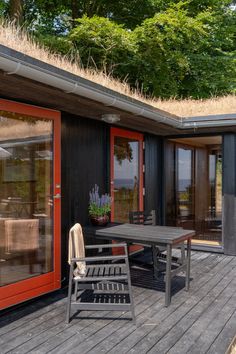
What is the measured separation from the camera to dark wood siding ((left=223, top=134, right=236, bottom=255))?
19.7 ft

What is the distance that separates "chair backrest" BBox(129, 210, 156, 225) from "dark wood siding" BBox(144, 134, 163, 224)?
919mm

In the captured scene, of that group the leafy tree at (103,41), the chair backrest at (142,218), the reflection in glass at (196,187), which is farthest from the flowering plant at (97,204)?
the leafy tree at (103,41)

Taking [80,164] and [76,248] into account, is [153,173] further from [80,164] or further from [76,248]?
[76,248]

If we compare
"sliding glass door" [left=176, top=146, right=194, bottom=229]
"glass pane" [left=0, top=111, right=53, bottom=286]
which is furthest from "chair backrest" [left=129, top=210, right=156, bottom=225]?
"sliding glass door" [left=176, top=146, right=194, bottom=229]

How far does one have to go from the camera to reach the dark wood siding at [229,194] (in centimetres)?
601

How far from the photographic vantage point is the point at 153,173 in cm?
675

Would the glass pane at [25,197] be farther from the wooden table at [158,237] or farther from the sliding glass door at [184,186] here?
the sliding glass door at [184,186]

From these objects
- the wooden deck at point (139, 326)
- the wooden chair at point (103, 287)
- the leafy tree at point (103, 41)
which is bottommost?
the wooden deck at point (139, 326)

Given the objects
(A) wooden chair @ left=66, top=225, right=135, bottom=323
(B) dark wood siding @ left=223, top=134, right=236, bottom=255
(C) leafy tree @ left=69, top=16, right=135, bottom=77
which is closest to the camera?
(A) wooden chair @ left=66, top=225, right=135, bottom=323

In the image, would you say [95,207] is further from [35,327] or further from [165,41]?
[165,41]

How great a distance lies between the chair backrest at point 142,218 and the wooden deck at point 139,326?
4.33ft

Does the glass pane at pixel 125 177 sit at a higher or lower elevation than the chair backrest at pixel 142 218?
higher

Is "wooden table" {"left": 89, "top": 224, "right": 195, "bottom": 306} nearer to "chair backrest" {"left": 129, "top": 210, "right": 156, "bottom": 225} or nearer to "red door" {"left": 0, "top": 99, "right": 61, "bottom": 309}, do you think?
"red door" {"left": 0, "top": 99, "right": 61, "bottom": 309}

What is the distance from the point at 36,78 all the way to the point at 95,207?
2371 millimetres
